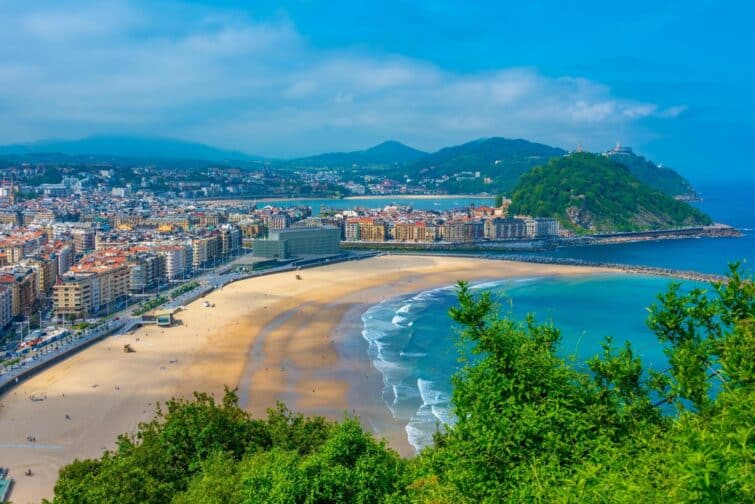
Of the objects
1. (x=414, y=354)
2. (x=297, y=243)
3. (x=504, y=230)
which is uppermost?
(x=297, y=243)

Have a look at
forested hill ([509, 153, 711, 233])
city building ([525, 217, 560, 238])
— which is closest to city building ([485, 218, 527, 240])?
city building ([525, 217, 560, 238])

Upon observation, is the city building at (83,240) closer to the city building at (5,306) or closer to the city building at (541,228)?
the city building at (5,306)

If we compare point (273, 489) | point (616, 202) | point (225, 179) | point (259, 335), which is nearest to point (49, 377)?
point (259, 335)

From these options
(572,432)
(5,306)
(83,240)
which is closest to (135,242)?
(83,240)

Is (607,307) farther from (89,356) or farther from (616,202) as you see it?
(616,202)

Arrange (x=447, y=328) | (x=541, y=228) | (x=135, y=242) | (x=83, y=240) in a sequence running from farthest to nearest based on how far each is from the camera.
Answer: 1. (x=541, y=228)
2. (x=83, y=240)
3. (x=135, y=242)
4. (x=447, y=328)

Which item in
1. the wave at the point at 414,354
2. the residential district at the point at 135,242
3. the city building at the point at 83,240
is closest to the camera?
the wave at the point at 414,354

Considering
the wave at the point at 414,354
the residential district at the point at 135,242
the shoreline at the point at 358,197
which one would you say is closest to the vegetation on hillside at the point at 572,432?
the wave at the point at 414,354

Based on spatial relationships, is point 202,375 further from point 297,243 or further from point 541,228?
point 541,228
